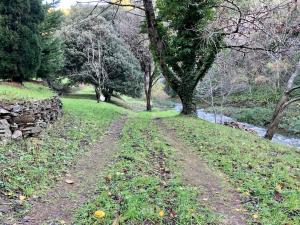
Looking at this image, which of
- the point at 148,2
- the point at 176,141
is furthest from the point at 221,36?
the point at 176,141

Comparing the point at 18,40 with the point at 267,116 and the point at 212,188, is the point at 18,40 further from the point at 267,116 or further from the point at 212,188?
the point at 267,116

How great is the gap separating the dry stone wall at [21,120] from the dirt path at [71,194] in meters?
1.76

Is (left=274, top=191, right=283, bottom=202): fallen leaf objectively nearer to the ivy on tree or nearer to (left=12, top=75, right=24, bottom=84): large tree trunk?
the ivy on tree

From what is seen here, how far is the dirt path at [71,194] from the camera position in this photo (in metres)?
5.44

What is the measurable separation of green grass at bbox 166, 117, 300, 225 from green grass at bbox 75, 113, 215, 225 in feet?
3.65

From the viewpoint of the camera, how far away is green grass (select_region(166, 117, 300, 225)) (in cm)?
599

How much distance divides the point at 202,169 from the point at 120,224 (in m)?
3.83

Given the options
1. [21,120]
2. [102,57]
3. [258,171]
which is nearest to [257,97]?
[102,57]

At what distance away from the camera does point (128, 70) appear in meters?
30.8

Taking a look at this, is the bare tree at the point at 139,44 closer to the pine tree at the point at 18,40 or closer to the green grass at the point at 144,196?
the pine tree at the point at 18,40

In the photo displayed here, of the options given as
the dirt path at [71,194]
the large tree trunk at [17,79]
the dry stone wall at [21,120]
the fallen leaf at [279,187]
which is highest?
the large tree trunk at [17,79]

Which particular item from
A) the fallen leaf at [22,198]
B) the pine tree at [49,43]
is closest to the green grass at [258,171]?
the fallen leaf at [22,198]

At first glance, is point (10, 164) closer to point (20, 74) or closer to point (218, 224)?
point (218, 224)

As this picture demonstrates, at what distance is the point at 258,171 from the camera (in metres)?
8.25
